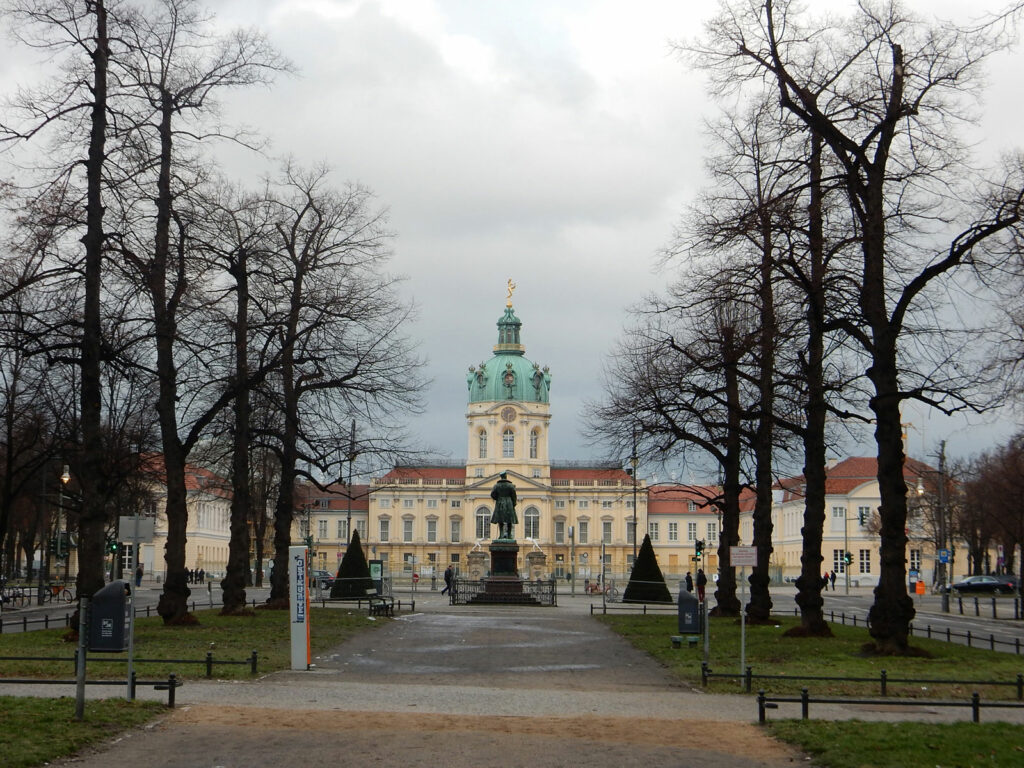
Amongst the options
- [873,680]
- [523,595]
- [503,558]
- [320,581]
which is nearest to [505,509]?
[503,558]

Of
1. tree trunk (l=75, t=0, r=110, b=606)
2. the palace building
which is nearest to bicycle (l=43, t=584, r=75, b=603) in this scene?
tree trunk (l=75, t=0, r=110, b=606)

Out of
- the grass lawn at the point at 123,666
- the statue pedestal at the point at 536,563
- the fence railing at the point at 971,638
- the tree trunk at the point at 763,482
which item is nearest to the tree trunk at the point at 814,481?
the tree trunk at the point at 763,482

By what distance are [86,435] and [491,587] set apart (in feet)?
105

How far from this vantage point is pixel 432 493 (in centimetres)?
14962

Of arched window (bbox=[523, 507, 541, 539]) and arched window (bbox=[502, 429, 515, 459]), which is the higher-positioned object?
arched window (bbox=[502, 429, 515, 459])

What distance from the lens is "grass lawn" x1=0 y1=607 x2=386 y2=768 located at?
13.0m

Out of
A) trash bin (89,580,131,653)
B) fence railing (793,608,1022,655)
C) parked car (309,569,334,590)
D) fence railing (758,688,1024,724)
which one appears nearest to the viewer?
fence railing (758,688,1024,724)

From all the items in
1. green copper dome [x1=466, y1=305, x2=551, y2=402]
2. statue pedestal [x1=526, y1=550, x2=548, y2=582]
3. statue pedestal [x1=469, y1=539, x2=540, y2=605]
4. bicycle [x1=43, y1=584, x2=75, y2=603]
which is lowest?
statue pedestal [x1=526, y1=550, x2=548, y2=582]

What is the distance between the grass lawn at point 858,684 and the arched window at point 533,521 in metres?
108

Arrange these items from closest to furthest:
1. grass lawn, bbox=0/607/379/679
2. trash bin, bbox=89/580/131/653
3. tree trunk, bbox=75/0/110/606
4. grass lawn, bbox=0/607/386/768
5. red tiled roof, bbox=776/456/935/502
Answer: grass lawn, bbox=0/607/386/768, trash bin, bbox=89/580/131/653, grass lawn, bbox=0/607/379/679, tree trunk, bbox=75/0/110/606, red tiled roof, bbox=776/456/935/502

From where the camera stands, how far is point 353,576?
52062 mm

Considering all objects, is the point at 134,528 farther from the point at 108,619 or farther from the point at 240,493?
the point at 240,493

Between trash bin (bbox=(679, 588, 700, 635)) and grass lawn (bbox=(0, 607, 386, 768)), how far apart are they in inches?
283

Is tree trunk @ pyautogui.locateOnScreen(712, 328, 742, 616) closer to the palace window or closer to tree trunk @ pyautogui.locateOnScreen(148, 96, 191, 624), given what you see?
tree trunk @ pyautogui.locateOnScreen(148, 96, 191, 624)
